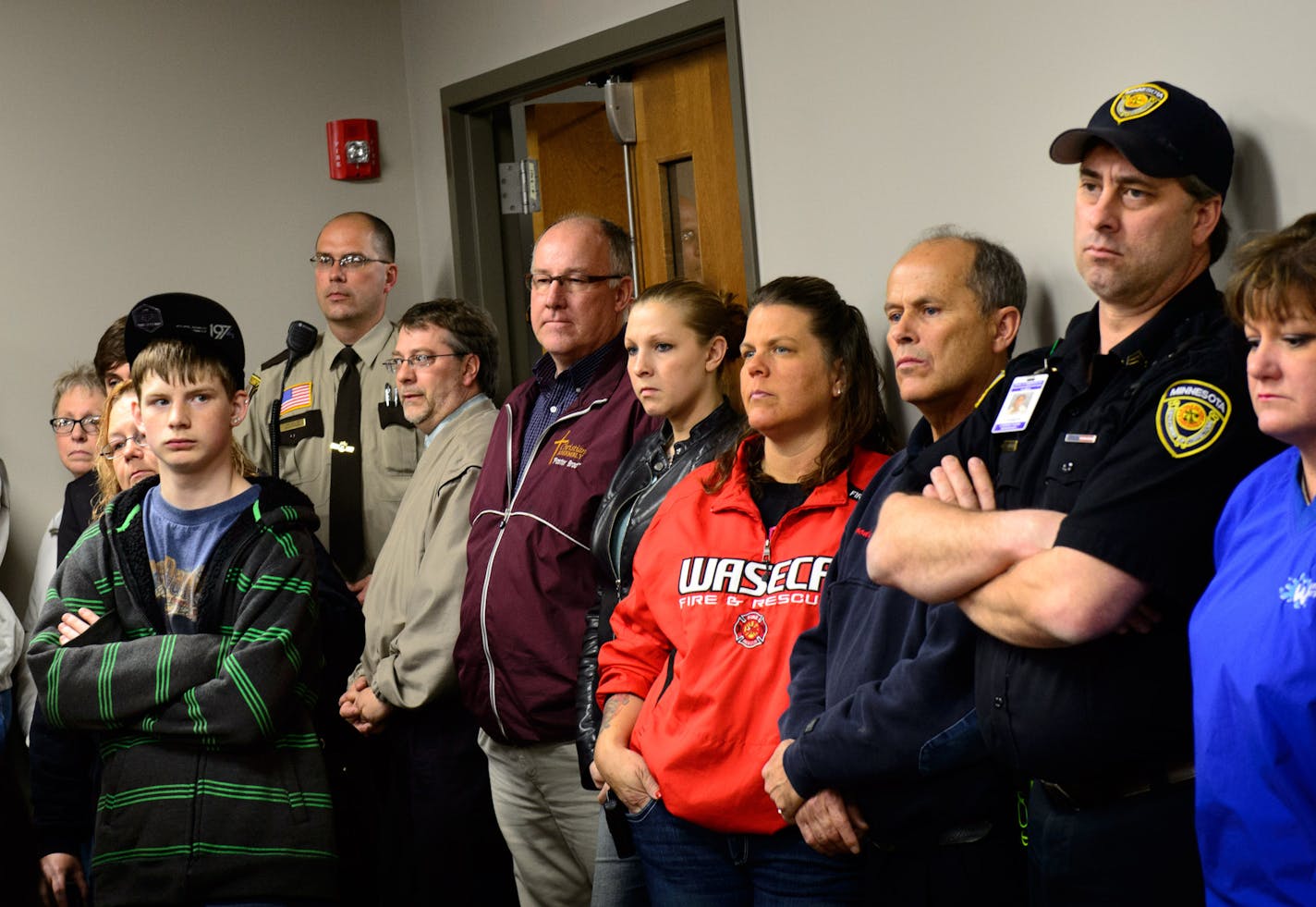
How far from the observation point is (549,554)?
2799mm

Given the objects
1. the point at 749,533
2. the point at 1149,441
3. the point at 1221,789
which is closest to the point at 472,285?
the point at 749,533

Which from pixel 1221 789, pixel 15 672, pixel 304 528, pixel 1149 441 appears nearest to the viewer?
pixel 1221 789

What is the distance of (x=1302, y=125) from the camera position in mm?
1973

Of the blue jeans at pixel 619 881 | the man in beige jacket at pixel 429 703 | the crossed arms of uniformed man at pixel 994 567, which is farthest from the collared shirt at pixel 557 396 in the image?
the crossed arms of uniformed man at pixel 994 567

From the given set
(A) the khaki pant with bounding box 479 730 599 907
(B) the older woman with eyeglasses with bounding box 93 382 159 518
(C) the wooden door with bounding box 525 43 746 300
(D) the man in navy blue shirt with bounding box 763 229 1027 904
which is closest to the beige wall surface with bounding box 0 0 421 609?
(C) the wooden door with bounding box 525 43 746 300

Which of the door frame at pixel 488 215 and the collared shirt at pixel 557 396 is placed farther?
the door frame at pixel 488 215

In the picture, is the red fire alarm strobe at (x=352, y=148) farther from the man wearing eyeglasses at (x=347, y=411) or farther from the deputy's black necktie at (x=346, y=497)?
the deputy's black necktie at (x=346, y=497)

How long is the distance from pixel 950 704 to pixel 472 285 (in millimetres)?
2695

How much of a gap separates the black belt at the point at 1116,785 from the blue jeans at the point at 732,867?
1.52 ft

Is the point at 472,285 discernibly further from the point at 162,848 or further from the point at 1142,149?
the point at 1142,149

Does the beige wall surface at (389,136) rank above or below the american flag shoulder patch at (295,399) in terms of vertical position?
above

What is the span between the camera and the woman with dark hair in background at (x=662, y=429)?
2.57m

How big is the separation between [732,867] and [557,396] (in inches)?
46.8

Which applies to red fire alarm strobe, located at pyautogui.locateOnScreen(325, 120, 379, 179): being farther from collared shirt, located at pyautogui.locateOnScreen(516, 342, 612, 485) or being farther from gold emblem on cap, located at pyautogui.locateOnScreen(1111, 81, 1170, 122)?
gold emblem on cap, located at pyautogui.locateOnScreen(1111, 81, 1170, 122)
